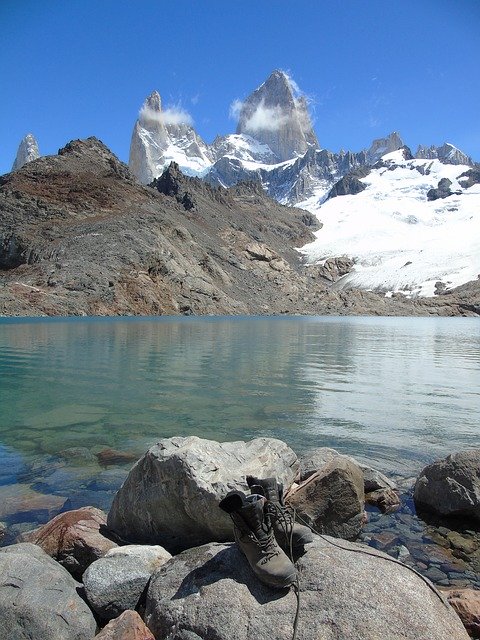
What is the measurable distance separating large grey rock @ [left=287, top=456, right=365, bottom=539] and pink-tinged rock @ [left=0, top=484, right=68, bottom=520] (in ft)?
13.3

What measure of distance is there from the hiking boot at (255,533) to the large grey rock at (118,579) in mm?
1180

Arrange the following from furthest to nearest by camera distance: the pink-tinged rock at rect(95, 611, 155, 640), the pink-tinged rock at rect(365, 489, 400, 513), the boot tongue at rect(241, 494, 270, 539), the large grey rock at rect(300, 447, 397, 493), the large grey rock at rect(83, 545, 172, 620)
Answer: the large grey rock at rect(300, 447, 397, 493)
the pink-tinged rock at rect(365, 489, 400, 513)
the large grey rock at rect(83, 545, 172, 620)
the boot tongue at rect(241, 494, 270, 539)
the pink-tinged rock at rect(95, 611, 155, 640)

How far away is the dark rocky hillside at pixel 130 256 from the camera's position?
91.8 meters

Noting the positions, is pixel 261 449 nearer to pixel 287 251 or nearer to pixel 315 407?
pixel 315 407

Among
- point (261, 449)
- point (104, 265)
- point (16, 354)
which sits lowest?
point (16, 354)

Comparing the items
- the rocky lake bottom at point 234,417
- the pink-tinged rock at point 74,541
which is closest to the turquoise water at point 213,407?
Result: the rocky lake bottom at point 234,417

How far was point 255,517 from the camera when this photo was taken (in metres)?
4.55

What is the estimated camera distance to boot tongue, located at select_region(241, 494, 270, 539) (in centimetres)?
453

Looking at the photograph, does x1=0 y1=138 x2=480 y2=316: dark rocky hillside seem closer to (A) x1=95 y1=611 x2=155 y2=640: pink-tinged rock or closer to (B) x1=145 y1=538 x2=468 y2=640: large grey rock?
(A) x1=95 y1=611 x2=155 y2=640: pink-tinged rock

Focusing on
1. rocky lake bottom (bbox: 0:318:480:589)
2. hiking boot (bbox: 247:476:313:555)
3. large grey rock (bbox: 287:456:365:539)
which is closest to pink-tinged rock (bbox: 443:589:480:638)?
rocky lake bottom (bbox: 0:318:480:589)

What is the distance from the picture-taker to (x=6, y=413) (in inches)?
619

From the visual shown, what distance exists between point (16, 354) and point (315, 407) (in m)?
22.4

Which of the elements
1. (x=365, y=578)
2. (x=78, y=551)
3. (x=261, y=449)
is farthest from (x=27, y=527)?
(x=365, y=578)

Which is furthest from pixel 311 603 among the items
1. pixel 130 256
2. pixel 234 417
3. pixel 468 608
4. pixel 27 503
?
pixel 130 256
